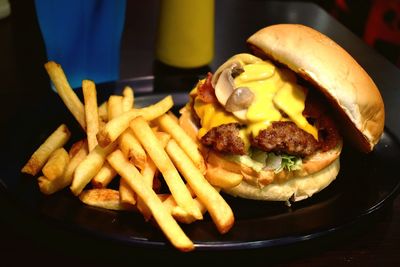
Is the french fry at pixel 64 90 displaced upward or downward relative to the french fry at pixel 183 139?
upward

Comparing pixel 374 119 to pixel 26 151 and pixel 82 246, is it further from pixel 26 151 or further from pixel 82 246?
pixel 26 151

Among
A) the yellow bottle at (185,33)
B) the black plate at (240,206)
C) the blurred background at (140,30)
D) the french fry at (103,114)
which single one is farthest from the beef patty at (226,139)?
the blurred background at (140,30)

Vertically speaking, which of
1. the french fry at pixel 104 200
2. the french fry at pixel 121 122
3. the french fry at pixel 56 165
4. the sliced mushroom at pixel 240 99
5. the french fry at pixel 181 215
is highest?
the sliced mushroom at pixel 240 99

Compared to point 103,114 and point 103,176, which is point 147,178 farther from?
point 103,114

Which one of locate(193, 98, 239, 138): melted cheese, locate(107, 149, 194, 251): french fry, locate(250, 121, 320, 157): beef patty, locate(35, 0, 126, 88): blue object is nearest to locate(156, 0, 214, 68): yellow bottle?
locate(35, 0, 126, 88): blue object

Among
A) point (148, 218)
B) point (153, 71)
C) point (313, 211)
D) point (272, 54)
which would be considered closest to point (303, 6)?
point (153, 71)

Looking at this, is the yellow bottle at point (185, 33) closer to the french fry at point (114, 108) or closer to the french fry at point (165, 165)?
the french fry at point (114, 108)
